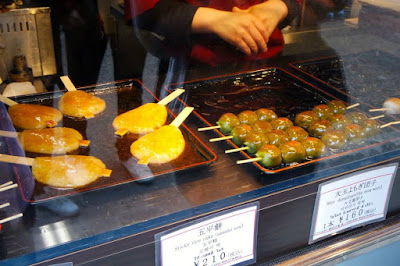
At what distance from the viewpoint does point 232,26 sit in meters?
1.37

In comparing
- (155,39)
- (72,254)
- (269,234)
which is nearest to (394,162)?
(269,234)

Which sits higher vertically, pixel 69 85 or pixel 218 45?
pixel 218 45

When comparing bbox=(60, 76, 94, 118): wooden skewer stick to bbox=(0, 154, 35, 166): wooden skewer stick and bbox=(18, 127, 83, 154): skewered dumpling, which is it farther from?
→ bbox=(0, 154, 35, 166): wooden skewer stick

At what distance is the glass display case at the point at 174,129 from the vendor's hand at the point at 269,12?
0.05 feet

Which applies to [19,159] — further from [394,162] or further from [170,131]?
[394,162]

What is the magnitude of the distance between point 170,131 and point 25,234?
572 millimetres

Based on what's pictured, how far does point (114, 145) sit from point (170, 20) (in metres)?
0.48

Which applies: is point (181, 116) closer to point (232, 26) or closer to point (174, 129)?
point (174, 129)

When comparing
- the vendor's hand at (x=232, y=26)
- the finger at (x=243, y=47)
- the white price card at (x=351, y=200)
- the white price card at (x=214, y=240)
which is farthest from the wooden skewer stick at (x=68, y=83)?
the white price card at (x=351, y=200)

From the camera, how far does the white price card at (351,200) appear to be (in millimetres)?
1286

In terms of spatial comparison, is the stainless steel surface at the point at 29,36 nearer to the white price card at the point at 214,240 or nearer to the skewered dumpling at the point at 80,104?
the skewered dumpling at the point at 80,104

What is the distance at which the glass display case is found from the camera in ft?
3.37

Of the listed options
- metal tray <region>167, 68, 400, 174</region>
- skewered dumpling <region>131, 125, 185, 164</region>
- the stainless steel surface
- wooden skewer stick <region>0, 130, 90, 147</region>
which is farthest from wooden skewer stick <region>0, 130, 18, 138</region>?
metal tray <region>167, 68, 400, 174</region>

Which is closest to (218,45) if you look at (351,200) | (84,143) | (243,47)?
(243,47)
